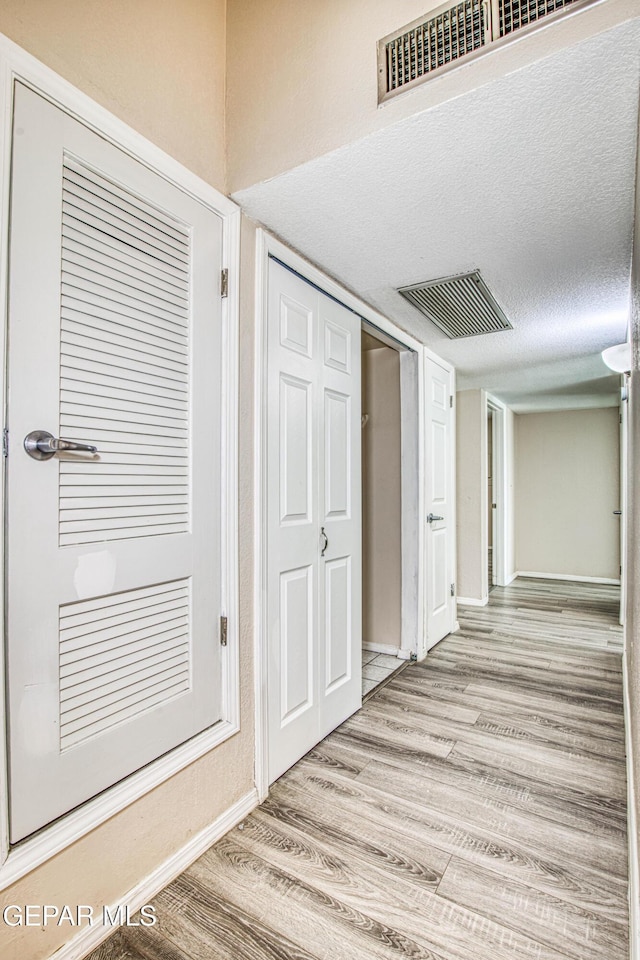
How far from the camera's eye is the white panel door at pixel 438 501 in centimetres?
338

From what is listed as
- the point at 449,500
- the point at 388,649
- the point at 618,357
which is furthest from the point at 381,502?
the point at 618,357

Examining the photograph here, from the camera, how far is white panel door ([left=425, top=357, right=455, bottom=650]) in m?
3.38

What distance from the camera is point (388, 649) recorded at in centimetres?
339

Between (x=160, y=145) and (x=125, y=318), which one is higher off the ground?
(x=160, y=145)

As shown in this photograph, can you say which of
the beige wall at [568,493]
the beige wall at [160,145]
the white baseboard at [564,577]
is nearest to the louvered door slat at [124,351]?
the beige wall at [160,145]

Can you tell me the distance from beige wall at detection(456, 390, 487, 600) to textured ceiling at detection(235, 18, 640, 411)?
6.25 ft

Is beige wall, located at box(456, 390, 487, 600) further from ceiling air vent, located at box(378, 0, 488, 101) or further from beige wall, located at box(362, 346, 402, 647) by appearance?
ceiling air vent, located at box(378, 0, 488, 101)

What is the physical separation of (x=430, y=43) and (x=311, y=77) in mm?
396

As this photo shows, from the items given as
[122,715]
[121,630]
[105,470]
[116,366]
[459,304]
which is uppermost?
[459,304]

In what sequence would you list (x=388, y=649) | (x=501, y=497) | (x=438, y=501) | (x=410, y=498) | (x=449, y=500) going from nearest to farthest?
(x=410, y=498), (x=388, y=649), (x=438, y=501), (x=449, y=500), (x=501, y=497)

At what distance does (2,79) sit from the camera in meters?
1.02

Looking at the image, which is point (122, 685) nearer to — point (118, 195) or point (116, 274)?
point (116, 274)

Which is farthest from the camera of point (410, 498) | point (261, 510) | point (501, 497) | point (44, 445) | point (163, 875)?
point (501, 497)

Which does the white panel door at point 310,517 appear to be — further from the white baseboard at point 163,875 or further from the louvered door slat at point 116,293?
the louvered door slat at point 116,293
